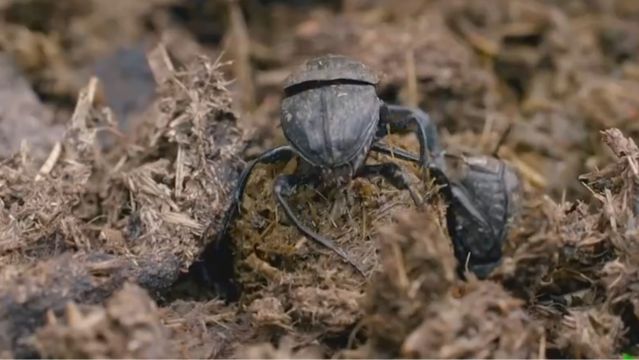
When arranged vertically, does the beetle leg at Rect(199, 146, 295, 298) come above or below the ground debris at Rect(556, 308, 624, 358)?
above

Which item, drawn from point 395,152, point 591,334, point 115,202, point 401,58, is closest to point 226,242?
point 115,202

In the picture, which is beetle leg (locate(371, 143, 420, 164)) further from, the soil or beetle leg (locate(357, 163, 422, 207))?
beetle leg (locate(357, 163, 422, 207))

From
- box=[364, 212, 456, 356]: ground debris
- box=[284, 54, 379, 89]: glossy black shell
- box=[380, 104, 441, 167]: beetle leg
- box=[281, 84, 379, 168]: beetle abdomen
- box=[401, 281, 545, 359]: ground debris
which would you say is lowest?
box=[401, 281, 545, 359]: ground debris

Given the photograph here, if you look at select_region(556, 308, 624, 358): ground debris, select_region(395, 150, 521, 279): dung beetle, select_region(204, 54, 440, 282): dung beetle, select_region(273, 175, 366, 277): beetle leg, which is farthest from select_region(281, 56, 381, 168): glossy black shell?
select_region(556, 308, 624, 358): ground debris

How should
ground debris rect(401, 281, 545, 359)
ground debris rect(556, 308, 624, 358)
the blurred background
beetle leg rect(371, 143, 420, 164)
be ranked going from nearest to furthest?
1. ground debris rect(401, 281, 545, 359)
2. ground debris rect(556, 308, 624, 358)
3. beetle leg rect(371, 143, 420, 164)
4. the blurred background

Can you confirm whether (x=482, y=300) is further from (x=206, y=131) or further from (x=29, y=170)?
(x=29, y=170)

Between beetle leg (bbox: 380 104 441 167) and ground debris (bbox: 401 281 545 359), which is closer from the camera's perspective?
ground debris (bbox: 401 281 545 359)
